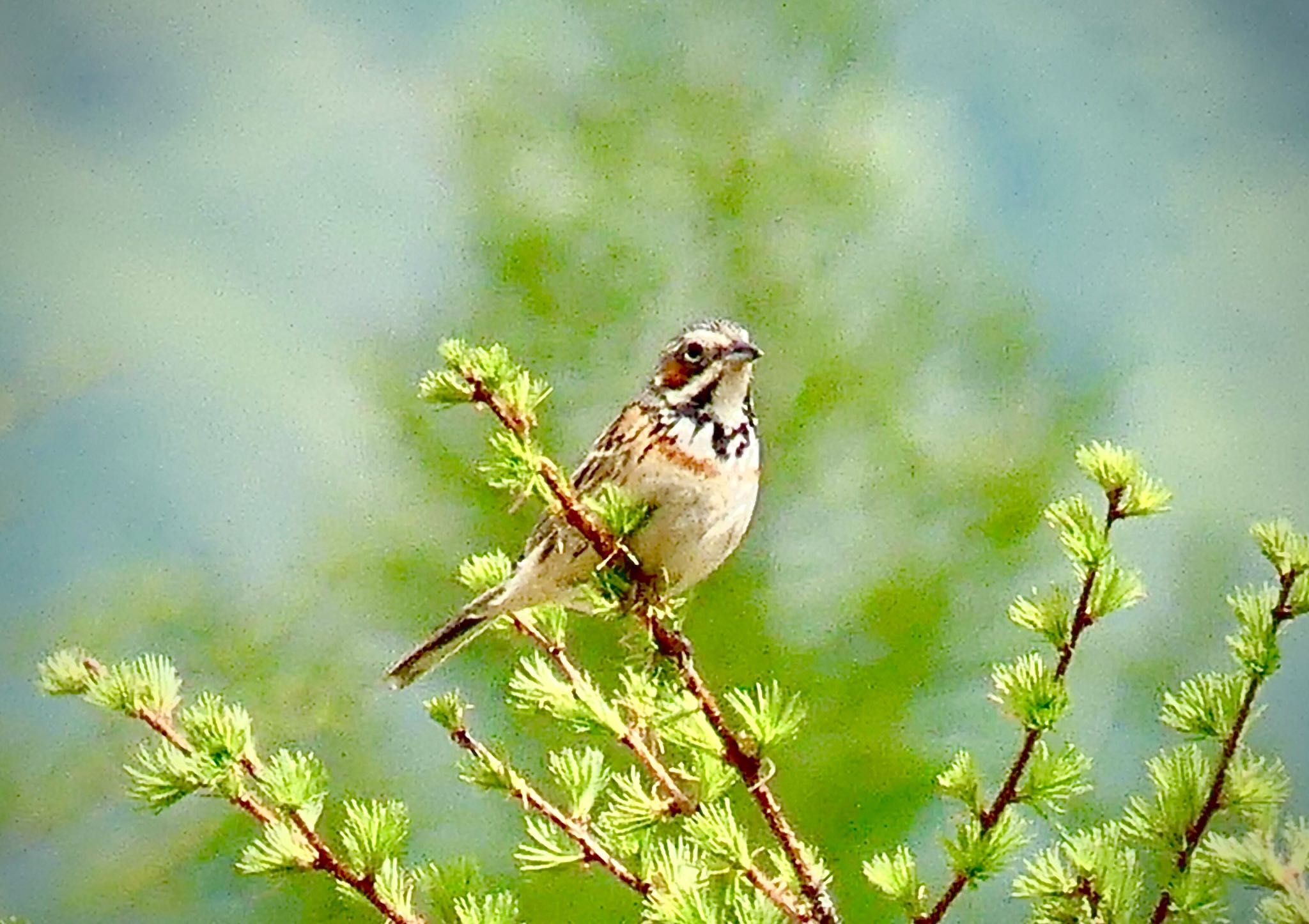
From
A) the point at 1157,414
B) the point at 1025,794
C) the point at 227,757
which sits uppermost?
the point at 1157,414

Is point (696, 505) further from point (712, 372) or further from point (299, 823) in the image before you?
point (299, 823)

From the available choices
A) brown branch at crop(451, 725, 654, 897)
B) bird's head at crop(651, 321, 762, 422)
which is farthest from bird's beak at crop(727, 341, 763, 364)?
brown branch at crop(451, 725, 654, 897)

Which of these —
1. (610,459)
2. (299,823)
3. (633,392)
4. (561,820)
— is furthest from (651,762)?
(633,392)

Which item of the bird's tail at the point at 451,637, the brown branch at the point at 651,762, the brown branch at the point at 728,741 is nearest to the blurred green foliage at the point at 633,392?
the bird's tail at the point at 451,637

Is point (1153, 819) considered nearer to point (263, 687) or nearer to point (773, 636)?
point (773, 636)

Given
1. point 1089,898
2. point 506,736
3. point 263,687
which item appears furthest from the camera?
point 263,687

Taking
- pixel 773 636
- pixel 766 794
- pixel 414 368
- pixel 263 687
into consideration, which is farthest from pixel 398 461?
pixel 766 794
